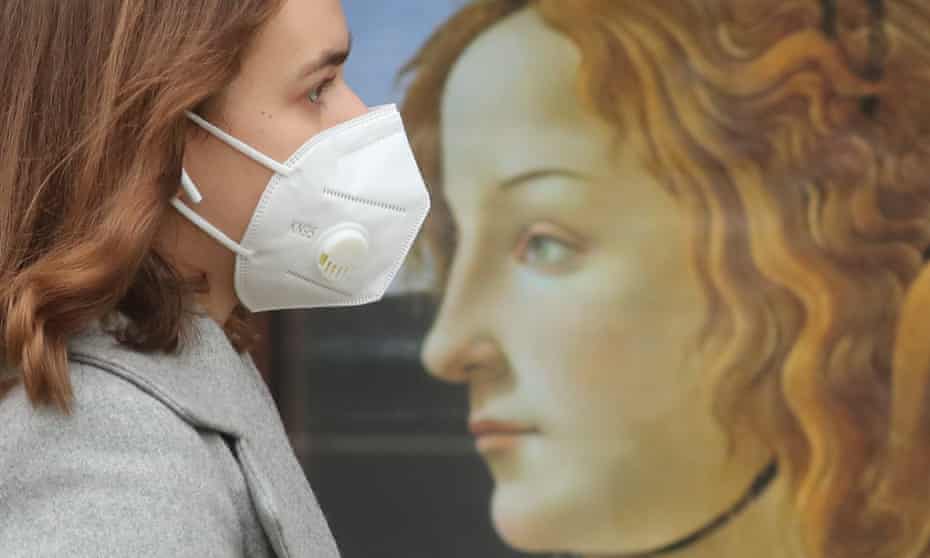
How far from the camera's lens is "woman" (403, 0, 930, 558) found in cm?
377

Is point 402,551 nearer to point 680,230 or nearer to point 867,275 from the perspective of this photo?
point 680,230

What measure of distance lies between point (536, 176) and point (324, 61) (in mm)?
2224

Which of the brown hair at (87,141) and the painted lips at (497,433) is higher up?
the brown hair at (87,141)

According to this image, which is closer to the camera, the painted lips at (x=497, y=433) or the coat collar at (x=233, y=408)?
the coat collar at (x=233, y=408)

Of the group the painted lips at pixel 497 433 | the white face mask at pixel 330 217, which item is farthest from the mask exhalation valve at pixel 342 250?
the painted lips at pixel 497 433

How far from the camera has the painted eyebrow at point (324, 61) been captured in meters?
1.71

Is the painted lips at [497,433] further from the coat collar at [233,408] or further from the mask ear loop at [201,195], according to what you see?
the mask ear loop at [201,195]

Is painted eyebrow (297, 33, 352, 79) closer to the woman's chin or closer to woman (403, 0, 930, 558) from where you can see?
woman (403, 0, 930, 558)

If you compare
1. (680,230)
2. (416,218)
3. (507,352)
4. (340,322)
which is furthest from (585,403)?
(416,218)

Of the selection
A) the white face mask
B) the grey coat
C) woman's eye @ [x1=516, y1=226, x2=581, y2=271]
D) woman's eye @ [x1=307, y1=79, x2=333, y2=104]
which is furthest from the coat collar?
woman's eye @ [x1=516, y1=226, x2=581, y2=271]

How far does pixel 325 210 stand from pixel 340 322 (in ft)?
8.22

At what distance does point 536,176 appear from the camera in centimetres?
392

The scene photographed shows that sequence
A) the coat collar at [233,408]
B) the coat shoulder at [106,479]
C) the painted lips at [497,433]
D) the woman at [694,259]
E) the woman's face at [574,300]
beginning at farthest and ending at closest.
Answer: the painted lips at [497,433], the woman's face at [574,300], the woman at [694,259], the coat collar at [233,408], the coat shoulder at [106,479]

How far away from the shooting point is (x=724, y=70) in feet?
12.5
